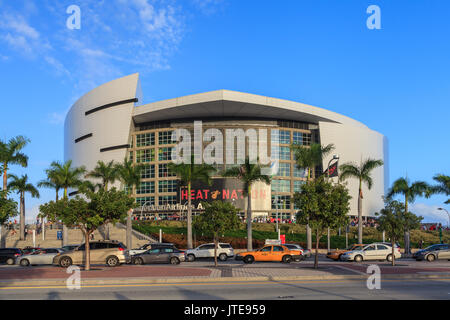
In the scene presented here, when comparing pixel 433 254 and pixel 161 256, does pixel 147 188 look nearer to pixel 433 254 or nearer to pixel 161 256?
pixel 161 256

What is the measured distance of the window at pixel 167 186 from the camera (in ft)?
311

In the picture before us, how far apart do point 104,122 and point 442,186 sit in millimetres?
66963

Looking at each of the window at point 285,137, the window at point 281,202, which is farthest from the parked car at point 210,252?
the window at point 285,137

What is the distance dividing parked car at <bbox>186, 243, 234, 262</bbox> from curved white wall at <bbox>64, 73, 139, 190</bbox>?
59808 mm

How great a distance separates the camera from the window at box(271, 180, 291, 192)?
95.8 m

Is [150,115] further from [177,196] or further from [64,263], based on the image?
[64,263]

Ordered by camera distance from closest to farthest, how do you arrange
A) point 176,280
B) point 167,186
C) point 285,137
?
point 176,280 → point 167,186 → point 285,137

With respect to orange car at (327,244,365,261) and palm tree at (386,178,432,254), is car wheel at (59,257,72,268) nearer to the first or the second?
orange car at (327,244,365,261)

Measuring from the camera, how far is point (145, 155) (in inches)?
3880

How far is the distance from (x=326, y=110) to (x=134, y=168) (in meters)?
55.2

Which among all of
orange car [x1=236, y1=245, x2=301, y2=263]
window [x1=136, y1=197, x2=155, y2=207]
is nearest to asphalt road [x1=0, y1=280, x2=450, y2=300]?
orange car [x1=236, y1=245, x2=301, y2=263]

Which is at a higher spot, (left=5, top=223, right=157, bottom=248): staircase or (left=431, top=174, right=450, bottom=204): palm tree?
(left=431, top=174, right=450, bottom=204): palm tree

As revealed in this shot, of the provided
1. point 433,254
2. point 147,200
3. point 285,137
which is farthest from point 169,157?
point 433,254
